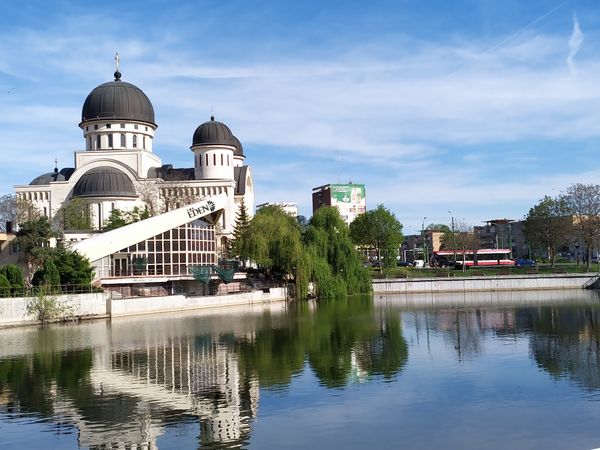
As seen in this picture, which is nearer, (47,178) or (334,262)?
(334,262)

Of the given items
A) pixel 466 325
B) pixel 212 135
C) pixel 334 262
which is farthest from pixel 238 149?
pixel 466 325

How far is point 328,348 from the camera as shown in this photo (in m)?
23.1

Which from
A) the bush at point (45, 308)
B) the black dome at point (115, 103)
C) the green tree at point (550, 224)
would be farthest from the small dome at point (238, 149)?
the bush at point (45, 308)

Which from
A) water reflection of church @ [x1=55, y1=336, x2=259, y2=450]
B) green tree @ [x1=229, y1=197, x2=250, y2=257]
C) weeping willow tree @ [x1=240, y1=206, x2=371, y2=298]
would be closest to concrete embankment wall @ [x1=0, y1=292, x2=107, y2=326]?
water reflection of church @ [x1=55, y1=336, x2=259, y2=450]

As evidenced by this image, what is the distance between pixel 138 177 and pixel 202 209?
61.9 feet

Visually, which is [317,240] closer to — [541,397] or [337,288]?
[337,288]

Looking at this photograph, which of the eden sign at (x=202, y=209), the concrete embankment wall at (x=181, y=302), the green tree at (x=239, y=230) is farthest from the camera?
the green tree at (x=239, y=230)

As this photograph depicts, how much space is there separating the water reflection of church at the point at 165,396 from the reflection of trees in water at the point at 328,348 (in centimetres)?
105

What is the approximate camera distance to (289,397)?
1531 cm

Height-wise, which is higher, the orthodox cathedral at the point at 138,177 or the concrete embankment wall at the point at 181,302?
the orthodox cathedral at the point at 138,177

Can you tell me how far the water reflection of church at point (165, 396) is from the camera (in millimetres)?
12422

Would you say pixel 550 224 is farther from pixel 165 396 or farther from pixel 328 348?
pixel 165 396

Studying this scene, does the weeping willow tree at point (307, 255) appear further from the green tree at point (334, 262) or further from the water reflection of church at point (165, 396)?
the water reflection of church at point (165, 396)

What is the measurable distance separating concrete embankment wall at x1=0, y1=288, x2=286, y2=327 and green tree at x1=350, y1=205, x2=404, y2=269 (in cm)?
3113
